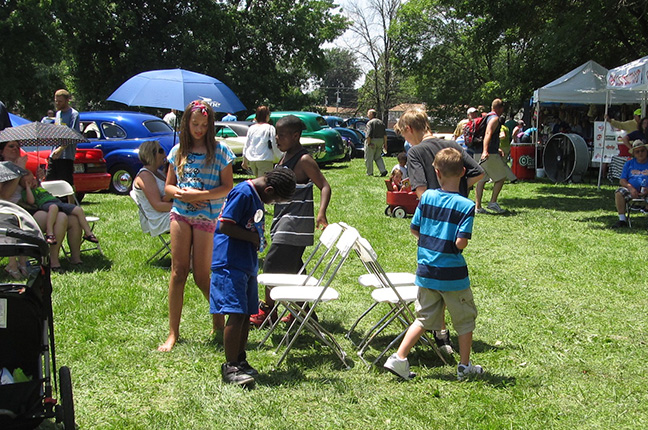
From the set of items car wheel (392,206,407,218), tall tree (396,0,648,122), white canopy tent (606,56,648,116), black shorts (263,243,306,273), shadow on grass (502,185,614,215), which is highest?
tall tree (396,0,648,122)

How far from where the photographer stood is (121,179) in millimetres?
13242

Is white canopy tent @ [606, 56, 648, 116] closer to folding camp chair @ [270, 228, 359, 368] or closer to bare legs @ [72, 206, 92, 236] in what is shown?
folding camp chair @ [270, 228, 359, 368]

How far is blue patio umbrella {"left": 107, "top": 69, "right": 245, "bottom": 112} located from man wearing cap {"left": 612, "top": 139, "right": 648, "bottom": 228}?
19.5ft

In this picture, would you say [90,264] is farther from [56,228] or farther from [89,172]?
[89,172]

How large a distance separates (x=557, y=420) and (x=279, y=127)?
9.11 ft

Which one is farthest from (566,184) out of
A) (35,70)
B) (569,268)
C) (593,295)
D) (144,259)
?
(35,70)

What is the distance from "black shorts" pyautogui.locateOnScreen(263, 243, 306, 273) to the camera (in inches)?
198

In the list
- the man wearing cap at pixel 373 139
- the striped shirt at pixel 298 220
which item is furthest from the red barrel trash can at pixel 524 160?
the striped shirt at pixel 298 220

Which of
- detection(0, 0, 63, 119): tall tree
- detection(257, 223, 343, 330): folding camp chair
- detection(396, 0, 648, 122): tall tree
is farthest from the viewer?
detection(0, 0, 63, 119): tall tree

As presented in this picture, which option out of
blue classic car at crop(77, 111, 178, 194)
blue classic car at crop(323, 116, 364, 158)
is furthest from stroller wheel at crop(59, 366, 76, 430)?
blue classic car at crop(323, 116, 364, 158)

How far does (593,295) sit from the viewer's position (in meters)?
6.25

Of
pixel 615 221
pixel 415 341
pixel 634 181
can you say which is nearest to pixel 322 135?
pixel 615 221

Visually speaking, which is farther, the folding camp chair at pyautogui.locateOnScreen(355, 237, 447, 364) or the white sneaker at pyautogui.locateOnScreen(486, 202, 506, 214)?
the white sneaker at pyautogui.locateOnScreen(486, 202, 506, 214)

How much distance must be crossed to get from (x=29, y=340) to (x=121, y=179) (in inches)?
408
